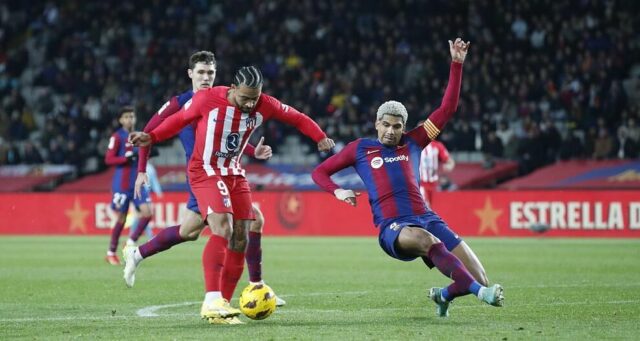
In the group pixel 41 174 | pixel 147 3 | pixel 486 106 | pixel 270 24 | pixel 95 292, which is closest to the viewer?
pixel 95 292

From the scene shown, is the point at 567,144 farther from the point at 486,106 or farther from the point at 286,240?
the point at 286,240

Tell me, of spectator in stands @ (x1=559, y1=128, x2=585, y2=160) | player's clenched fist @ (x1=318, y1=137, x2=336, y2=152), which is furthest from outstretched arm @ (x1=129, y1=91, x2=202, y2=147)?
spectator in stands @ (x1=559, y1=128, x2=585, y2=160)

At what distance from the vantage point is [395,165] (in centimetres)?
988

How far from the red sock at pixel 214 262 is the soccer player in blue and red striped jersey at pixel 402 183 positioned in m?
1.01

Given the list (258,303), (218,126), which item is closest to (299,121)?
(218,126)

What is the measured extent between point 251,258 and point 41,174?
22.8 m

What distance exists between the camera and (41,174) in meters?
32.5

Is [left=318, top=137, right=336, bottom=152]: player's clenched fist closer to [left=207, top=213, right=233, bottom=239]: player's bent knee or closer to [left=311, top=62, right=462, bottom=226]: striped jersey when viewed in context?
[left=311, top=62, right=462, bottom=226]: striped jersey

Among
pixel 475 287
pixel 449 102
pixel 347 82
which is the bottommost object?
pixel 475 287

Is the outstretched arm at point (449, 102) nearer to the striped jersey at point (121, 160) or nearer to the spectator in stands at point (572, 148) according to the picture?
the striped jersey at point (121, 160)

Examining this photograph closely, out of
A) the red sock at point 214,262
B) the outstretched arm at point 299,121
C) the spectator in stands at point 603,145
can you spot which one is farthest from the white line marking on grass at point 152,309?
the spectator in stands at point 603,145

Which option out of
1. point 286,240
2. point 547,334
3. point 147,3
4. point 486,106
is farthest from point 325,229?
point 547,334

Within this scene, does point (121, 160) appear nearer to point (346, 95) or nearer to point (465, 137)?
point (465, 137)

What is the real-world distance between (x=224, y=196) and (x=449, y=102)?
1.98 metres
